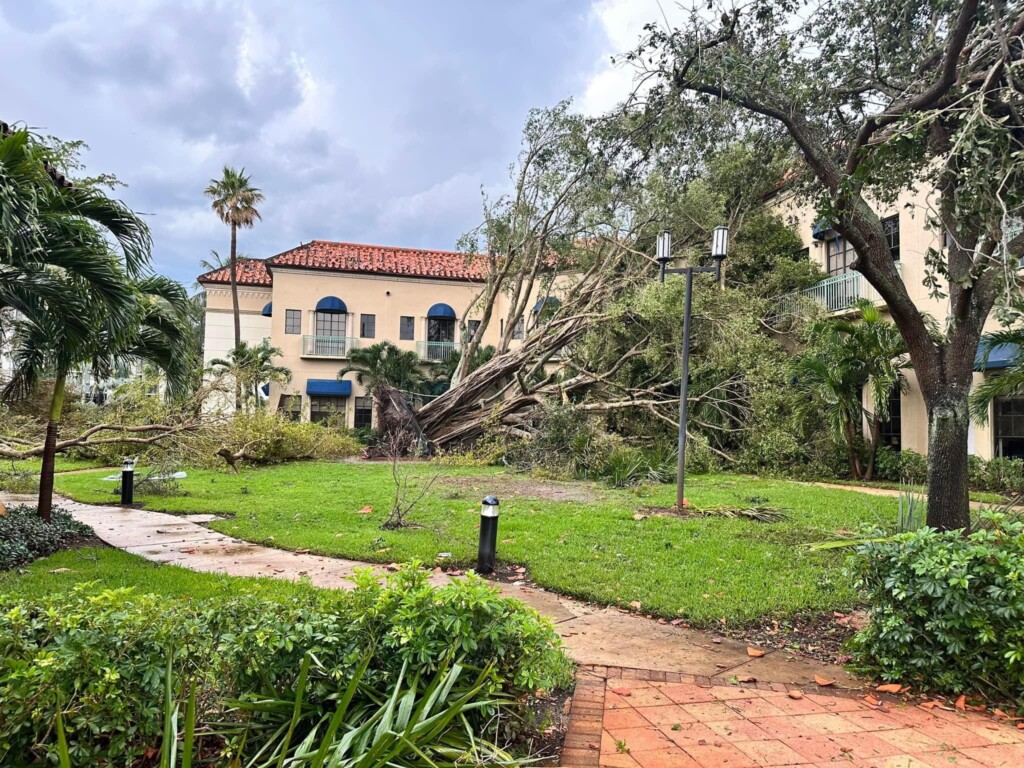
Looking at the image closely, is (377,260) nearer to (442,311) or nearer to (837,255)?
(442,311)

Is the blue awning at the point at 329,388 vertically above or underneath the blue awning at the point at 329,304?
underneath

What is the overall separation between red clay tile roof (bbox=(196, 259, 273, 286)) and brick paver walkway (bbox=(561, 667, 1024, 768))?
29.9 metres

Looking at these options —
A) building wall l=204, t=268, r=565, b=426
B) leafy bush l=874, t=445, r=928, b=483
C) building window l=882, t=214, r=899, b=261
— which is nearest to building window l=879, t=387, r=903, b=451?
leafy bush l=874, t=445, r=928, b=483

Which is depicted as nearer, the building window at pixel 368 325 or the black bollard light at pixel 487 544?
the black bollard light at pixel 487 544

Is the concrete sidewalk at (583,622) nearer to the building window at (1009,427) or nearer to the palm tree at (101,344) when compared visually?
the palm tree at (101,344)

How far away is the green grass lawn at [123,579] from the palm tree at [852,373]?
38.3 ft

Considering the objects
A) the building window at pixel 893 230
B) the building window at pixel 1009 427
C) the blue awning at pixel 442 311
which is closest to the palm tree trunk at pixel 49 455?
the building window at pixel 1009 427

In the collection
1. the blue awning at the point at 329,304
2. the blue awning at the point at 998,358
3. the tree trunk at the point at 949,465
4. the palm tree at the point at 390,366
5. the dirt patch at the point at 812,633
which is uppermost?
the blue awning at the point at 329,304

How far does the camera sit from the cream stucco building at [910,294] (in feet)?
41.1

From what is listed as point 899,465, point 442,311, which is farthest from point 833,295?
point 442,311

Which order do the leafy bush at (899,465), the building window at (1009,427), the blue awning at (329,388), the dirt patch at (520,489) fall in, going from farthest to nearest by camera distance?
1. the blue awning at (329,388)
2. the leafy bush at (899,465)
3. the building window at (1009,427)
4. the dirt patch at (520,489)

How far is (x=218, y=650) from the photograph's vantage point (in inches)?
96.4

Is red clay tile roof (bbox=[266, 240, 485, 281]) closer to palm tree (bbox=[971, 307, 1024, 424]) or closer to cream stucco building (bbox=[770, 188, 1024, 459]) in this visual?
cream stucco building (bbox=[770, 188, 1024, 459])

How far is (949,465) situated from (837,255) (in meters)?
13.1
